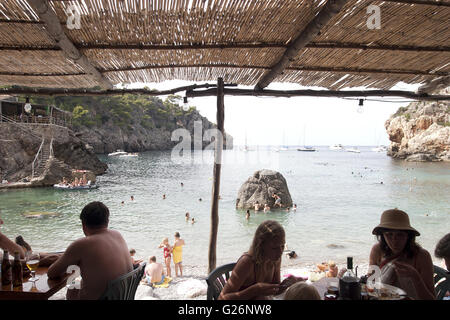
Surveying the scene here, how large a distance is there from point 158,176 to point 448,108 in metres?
47.5

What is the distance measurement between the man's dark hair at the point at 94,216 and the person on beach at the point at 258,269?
1.10 meters

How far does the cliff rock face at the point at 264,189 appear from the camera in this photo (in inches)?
763

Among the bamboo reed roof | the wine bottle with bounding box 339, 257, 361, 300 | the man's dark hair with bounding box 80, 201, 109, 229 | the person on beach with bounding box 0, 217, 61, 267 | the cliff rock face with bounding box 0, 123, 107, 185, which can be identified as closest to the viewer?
the wine bottle with bounding box 339, 257, 361, 300

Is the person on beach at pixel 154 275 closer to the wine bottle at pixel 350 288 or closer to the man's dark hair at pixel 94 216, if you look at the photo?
the man's dark hair at pixel 94 216

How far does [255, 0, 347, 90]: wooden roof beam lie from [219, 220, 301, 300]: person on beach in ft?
6.56

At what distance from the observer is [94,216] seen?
2416 mm

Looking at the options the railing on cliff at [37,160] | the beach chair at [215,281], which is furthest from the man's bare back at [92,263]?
the railing on cliff at [37,160]

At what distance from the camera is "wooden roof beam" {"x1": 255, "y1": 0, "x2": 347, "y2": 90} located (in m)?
2.77

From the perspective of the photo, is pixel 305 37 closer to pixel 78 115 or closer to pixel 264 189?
pixel 264 189

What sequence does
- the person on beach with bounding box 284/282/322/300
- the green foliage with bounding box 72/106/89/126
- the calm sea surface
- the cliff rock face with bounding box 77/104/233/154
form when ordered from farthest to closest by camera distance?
the cliff rock face with bounding box 77/104/233/154 < the green foliage with bounding box 72/106/89/126 < the calm sea surface < the person on beach with bounding box 284/282/322/300

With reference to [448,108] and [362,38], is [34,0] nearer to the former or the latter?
[362,38]

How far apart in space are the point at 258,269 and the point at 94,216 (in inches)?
52.4

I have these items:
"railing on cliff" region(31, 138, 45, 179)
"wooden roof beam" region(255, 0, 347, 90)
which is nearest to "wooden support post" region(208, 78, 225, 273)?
"wooden roof beam" region(255, 0, 347, 90)

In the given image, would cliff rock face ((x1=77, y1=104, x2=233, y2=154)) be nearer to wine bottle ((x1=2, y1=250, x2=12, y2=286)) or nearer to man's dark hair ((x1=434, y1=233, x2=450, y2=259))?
wine bottle ((x1=2, y1=250, x2=12, y2=286))
